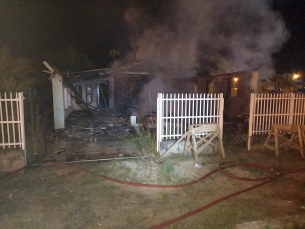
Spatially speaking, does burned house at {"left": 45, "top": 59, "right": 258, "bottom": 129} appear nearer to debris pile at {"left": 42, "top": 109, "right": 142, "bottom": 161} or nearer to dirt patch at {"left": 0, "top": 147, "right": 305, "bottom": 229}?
debris pile at {"left": 42, "top": 109, "right": 142, "bottom": 161}

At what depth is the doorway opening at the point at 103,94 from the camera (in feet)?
53.9

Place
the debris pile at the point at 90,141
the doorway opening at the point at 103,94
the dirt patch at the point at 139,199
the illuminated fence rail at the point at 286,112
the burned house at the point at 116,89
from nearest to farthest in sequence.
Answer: the dirt patch at the point at 139,199 < the debris pile at the point at 90,141 < the illuminated fence rail at the point at 286,112 < the burned house at the point at 116,89 < the doorway opening at the point at 103,94

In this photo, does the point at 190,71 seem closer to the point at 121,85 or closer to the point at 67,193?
the point at 121,85

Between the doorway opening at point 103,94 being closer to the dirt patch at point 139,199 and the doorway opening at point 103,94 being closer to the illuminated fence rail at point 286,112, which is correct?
the dirt patch at point 139,199

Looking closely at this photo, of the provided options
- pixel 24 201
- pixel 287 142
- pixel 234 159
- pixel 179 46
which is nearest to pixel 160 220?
pixel 24 201

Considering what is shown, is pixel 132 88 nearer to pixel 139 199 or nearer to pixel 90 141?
pixel 90 141

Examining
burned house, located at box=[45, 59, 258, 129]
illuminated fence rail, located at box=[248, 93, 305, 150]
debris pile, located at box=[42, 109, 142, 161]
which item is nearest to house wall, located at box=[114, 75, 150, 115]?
burned house, located at box=[45, 59, 258, 129]

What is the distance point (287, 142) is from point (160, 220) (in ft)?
16.7

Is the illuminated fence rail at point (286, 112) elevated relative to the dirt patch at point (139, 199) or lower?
elevated

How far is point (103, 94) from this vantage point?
1658 centimetres

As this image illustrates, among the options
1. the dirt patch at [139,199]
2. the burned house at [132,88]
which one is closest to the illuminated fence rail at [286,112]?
the dirt patch at [139,199]

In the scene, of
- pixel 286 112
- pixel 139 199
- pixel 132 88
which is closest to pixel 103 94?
pixel 132 88

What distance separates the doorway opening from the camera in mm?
16422

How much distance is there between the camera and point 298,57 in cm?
1284
